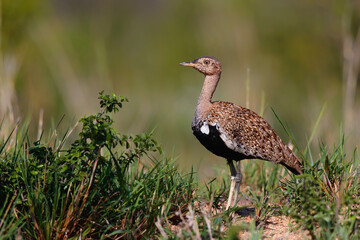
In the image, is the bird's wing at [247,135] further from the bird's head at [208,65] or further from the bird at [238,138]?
the bird's head at [208,65]

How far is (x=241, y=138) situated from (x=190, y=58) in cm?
1158

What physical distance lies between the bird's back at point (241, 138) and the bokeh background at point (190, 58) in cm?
323

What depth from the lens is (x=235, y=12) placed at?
43.1 ft

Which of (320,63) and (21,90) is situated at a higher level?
(320,63)

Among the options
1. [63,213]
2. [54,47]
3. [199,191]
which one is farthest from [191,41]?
[63,213]

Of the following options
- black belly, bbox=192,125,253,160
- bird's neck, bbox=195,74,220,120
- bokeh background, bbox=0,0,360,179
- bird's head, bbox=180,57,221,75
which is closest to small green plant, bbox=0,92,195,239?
black belly, bbox=192,125,253,160

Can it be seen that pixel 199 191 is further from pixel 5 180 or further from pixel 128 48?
pixel 128 48

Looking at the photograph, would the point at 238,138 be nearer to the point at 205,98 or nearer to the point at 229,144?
the point at 229,144

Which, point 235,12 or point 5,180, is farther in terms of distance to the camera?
point 235,12

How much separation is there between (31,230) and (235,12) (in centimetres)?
1028

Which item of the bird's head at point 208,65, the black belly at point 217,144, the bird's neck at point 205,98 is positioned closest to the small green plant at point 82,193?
the black belly at point 217,144

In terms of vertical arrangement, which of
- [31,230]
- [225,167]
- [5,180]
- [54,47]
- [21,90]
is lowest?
[31,230]

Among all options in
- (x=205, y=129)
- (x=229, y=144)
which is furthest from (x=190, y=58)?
(x=229, y=144)

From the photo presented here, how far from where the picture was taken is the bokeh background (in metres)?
10.2
